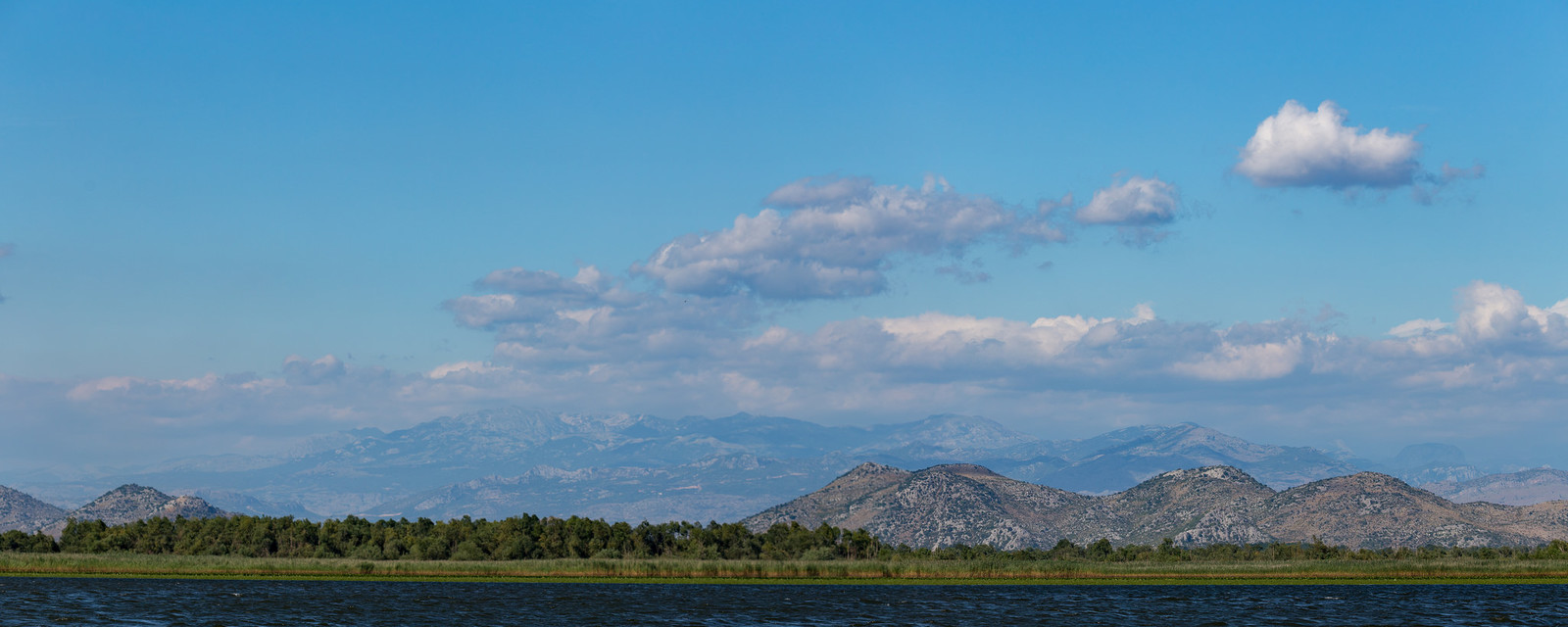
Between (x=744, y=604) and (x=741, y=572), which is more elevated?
(x=741, y=572)

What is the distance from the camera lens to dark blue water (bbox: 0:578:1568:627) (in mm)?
98875

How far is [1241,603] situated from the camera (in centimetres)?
11981

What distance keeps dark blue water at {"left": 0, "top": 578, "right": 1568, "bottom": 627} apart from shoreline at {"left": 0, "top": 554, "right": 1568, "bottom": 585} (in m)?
10.4

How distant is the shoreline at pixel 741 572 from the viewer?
15338 centimetres

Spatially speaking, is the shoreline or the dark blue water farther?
the shoreline

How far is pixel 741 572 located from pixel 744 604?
44245 millimetres

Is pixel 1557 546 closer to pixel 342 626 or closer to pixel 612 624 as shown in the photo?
pixel 612 624

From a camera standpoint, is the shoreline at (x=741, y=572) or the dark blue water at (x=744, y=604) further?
the shoreline at (x=741, y=572)

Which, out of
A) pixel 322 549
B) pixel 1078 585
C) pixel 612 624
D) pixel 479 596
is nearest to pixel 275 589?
pixel 479 596

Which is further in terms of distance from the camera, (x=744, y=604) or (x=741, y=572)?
(x=741, y=572)

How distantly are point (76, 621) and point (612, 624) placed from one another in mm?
37441

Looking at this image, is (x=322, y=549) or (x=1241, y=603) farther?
(x=322, y=549)

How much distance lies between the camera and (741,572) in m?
160

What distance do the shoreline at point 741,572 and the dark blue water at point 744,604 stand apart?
1036 cm
